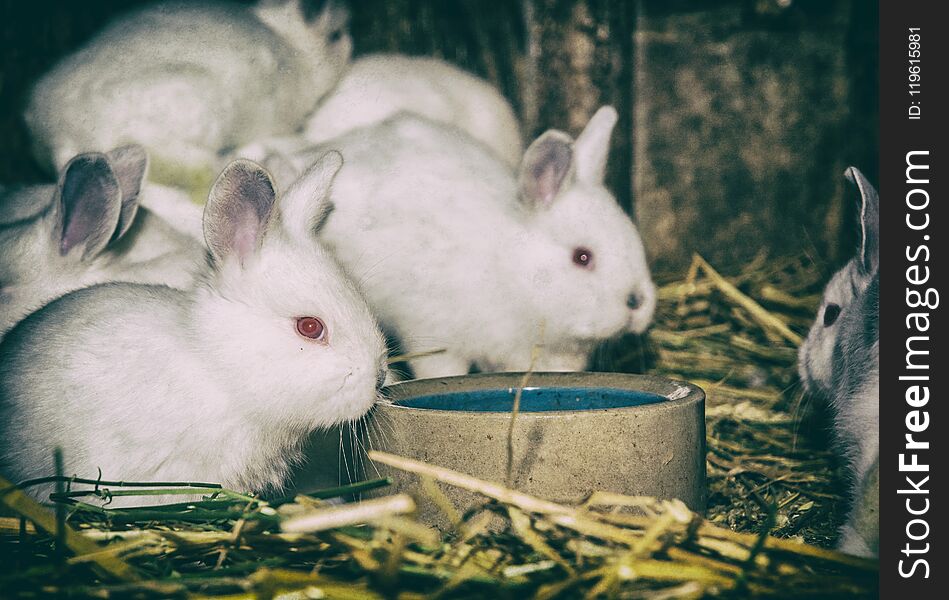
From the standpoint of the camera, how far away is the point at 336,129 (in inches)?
165

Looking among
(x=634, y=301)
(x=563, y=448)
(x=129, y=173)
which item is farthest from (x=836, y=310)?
(x=129, y=173)

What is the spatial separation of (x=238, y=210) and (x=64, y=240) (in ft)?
3.08

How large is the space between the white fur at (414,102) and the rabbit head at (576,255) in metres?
0.68

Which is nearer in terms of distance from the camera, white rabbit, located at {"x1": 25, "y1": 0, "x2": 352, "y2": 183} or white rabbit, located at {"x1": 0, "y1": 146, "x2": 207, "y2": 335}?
white rabbit, located at {"x1": 0, "y1": 146, "x2": 207, "y2": 335}

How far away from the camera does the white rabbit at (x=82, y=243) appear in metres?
2.96

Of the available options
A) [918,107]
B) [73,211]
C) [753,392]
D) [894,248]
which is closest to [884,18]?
[918,107]

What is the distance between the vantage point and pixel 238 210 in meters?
2.40

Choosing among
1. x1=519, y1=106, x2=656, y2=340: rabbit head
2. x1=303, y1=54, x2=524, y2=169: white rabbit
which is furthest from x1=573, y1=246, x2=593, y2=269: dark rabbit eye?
x1=303, y1=54, x2=524, y2=169: white rabbit

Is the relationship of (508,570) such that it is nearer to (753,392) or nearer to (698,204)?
(753,392)

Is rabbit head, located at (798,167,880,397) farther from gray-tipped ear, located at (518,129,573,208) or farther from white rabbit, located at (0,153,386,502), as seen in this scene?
white rabbit, located at (0,153,386,502)

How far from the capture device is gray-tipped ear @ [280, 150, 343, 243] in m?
2.53

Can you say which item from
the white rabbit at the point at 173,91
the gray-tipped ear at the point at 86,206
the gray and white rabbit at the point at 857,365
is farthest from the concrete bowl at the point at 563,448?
the white rabbit at the point at 173,91

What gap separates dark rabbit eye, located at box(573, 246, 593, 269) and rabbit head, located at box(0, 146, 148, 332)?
154cm

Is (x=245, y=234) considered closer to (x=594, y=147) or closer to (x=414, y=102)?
(x=594, y=147)
